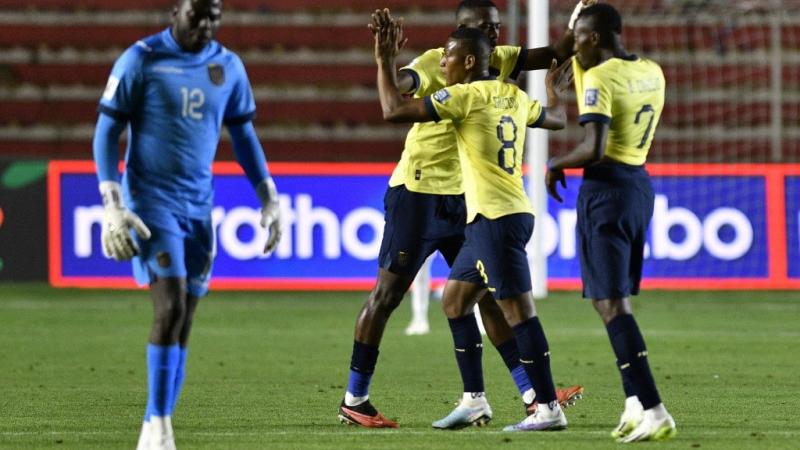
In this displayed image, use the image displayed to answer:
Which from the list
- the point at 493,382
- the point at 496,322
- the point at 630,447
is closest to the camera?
the point at 630,447

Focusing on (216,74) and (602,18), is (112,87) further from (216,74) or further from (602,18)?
(602,18)

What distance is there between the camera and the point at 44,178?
52.2 ft

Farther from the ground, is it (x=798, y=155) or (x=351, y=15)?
(x=351, y=15)

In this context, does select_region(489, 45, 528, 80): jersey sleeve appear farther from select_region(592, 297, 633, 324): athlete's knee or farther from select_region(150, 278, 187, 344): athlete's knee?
select_region(150, 278, 187, 344): athlete's knee

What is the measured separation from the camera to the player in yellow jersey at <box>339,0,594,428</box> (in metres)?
7.07

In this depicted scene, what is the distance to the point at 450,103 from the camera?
254 inches

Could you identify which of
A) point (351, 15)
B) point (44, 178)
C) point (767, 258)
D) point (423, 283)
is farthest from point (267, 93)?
point (423, 283)

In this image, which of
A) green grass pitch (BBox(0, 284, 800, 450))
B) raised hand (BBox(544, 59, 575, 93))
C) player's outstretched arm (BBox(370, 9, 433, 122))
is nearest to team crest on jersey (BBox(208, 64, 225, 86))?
player's outstretched arm (BBox(370, 9, 433, 122))

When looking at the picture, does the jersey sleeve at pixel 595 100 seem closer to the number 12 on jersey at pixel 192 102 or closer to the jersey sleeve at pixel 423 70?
the jersey sleeve at pixel 423 70

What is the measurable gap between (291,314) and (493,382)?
525cm

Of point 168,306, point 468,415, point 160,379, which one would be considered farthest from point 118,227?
point 468,415

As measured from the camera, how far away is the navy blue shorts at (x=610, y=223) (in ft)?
20.5

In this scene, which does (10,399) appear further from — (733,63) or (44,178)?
(733,63)

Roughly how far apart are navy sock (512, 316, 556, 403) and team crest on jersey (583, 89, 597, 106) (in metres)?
0.99
